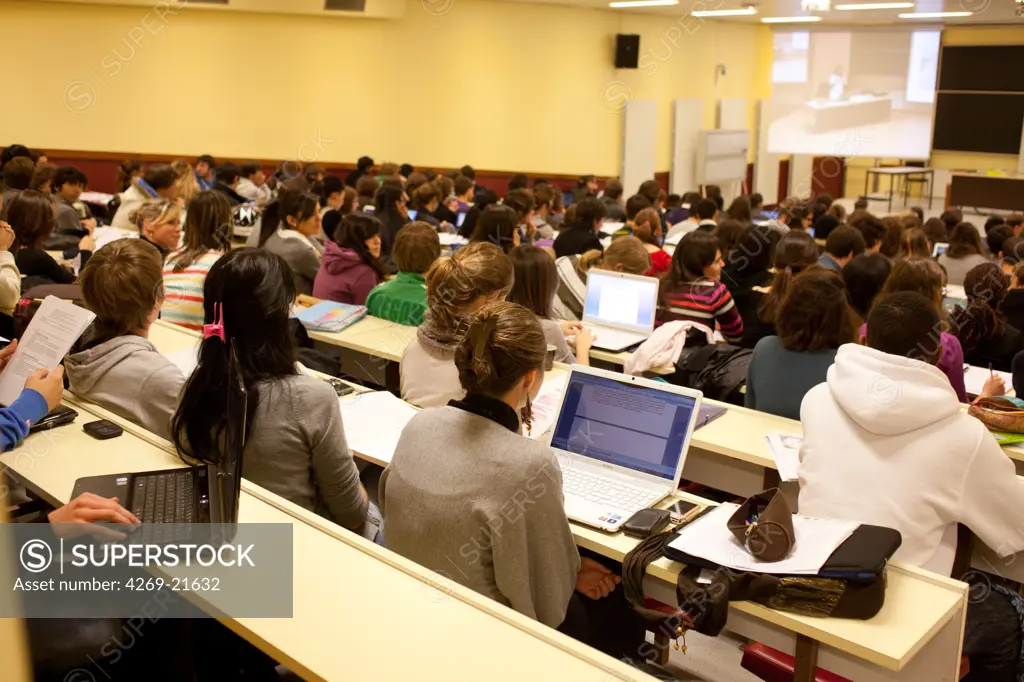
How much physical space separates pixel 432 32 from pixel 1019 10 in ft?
21.3

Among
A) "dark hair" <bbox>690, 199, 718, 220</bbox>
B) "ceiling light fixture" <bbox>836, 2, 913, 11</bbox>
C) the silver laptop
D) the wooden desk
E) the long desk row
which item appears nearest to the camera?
the wooden desk

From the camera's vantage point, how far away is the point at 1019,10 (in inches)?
401

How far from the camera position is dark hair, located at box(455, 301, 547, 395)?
2.07 m

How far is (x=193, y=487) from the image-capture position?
2.20m

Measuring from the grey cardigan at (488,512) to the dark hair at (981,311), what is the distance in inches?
122

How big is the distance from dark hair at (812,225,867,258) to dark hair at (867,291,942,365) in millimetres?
3050

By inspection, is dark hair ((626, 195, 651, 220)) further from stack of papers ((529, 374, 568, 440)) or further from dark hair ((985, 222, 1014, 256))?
stack of papers ((529, 374, 568, 440))

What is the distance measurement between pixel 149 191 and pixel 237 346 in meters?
5.06

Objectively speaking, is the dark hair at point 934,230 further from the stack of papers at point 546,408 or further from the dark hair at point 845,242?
the stack of papers at point 546,408

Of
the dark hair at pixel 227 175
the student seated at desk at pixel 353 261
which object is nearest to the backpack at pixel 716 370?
the student seated at desk at pixel 353 261

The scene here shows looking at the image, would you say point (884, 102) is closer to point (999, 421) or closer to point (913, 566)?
point (999, 421)

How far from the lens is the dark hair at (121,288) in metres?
2.73

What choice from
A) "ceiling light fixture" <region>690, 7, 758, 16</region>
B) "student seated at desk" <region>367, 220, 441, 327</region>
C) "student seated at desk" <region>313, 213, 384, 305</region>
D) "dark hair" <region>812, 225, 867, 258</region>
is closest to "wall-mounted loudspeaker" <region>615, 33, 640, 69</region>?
"ceiling light fixture" <region>690, 7, 758, 16</region>

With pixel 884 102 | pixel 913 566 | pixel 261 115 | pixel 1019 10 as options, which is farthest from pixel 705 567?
pixel 884 102
